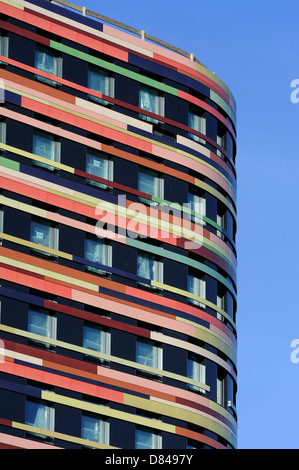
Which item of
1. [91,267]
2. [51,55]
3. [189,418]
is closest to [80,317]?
[91,267]

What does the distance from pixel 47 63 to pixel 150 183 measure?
33.6 feet

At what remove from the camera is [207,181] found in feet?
322

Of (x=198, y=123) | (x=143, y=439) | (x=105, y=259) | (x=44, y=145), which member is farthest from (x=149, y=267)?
(x=198, y=123)

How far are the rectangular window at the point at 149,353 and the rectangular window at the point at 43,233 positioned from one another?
8158 mm

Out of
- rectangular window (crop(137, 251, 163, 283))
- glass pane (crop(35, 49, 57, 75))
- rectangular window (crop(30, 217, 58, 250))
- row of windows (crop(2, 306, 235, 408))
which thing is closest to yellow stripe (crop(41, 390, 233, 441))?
row of windows (crop(2, 306, 235, 408))

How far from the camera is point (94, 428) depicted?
86875 mm

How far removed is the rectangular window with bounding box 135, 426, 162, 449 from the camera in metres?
88.2

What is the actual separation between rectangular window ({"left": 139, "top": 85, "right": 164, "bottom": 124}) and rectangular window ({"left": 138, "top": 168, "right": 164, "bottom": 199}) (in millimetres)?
3601

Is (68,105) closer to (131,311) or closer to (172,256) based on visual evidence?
(172,256)

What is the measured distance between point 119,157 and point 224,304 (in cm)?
1243

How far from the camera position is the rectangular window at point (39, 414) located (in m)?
84.3

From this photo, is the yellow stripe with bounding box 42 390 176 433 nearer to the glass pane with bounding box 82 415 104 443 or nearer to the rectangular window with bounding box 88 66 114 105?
the glass pane with bounding box 82 415 104 443

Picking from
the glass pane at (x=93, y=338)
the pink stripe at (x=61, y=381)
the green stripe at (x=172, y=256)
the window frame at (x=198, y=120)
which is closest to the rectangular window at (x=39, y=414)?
the pink stripe at (x=61, y=381)

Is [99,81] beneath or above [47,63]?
above
